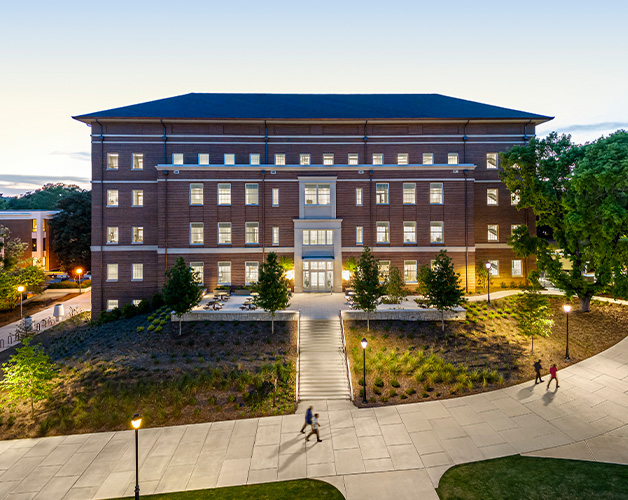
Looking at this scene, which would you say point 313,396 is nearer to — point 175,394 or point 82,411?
point 175,394

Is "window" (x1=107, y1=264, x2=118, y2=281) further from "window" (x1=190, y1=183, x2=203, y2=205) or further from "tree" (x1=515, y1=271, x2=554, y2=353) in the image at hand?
"tree" (x1=515, y1=271, x2=554, y2=353)

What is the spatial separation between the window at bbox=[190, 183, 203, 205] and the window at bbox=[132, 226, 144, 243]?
6793 mm

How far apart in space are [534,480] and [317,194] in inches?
1015

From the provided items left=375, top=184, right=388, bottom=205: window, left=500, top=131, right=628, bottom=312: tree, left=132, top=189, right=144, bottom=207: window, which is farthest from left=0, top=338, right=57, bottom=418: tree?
left=500, top=131, right=628, bottom=312: tree

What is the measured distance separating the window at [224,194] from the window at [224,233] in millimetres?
2055

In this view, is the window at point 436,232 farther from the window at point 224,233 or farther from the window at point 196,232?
the window at point 196,232

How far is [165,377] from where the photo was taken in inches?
718

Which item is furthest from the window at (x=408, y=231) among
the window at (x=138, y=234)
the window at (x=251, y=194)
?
the window at (x=138, y=234)

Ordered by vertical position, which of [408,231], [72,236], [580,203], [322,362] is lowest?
[322,362]

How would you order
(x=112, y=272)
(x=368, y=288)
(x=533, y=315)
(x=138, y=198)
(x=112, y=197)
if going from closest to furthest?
1. (x=533, y=315)
2. (x=368, y=288)
3. (x=112, y=272)
4. (x=112, y=197)
5. (x=138, y=198)

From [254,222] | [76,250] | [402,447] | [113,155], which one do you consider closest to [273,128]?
[254,222]

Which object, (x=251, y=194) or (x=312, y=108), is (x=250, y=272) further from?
(x=312, y=108)

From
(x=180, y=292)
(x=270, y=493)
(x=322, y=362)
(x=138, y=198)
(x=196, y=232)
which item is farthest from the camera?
(x=138, y=198)

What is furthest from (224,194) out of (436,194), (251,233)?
(436,194)
